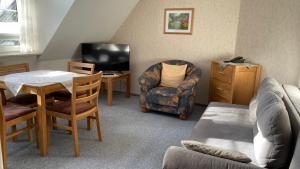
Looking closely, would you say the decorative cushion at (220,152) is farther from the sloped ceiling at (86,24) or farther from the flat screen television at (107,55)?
the flat screen television at (107,55)

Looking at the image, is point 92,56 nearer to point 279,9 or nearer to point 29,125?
point 29,125

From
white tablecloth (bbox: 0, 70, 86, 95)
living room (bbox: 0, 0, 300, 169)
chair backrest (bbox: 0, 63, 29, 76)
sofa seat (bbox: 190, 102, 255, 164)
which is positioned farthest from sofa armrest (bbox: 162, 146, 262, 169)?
chair backrest (bbox: 0, 63, 29, 76)

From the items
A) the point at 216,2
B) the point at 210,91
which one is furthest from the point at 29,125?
the point at 216,2

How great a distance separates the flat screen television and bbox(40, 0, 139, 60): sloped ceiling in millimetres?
224

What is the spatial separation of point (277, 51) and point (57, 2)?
3.38 metres

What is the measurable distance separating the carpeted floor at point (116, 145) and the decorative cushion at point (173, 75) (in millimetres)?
585

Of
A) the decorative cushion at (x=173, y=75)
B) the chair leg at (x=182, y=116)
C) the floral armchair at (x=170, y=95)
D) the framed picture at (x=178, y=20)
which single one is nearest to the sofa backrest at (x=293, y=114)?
the floral armchair at (x=170, y=95)

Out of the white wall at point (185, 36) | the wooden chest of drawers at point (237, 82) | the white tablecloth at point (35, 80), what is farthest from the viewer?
the white wall at point (185, 36)

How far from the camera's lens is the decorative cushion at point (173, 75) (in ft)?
13.0

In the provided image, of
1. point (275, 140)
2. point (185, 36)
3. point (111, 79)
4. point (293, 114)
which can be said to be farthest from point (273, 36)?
point (111, 79)

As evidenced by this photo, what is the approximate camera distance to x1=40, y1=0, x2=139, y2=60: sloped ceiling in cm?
355

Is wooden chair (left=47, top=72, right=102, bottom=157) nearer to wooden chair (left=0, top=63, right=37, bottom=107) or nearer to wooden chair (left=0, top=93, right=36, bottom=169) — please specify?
wooden chair (left=0, top=93, right=36, bottom=169)

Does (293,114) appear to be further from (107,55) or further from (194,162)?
(107,55)

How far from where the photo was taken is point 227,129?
228 cm
